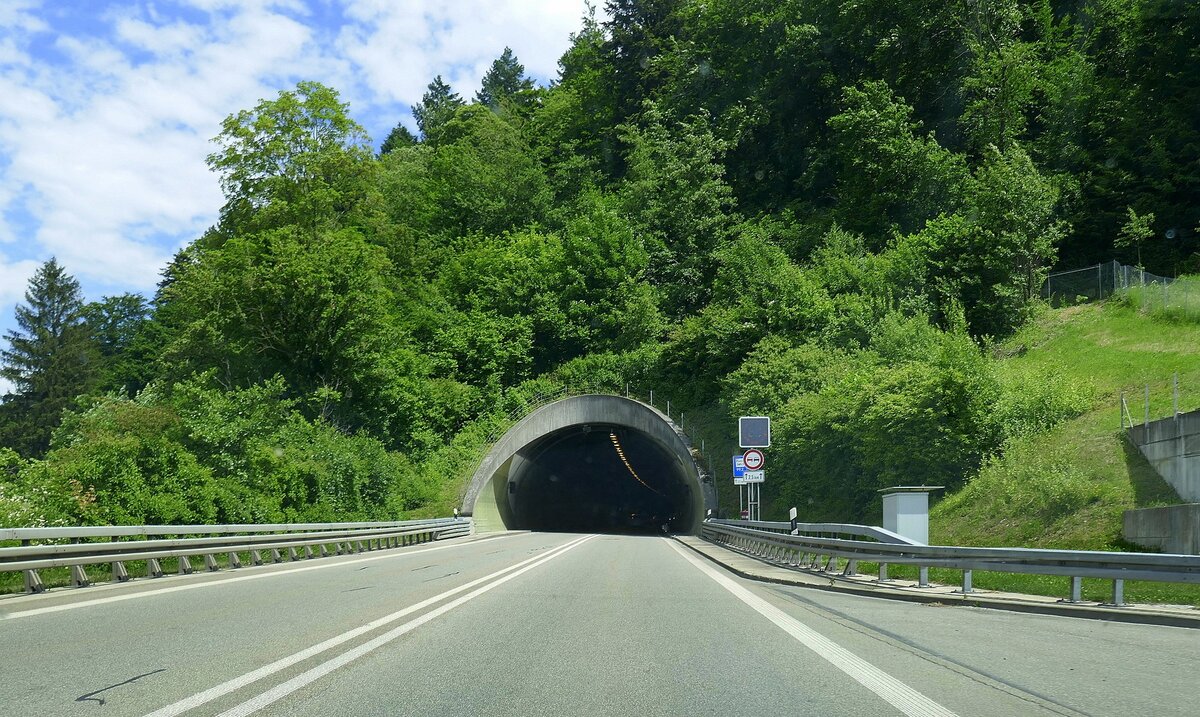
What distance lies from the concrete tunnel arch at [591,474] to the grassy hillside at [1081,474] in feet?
57.4

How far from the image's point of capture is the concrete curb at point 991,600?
33.9 feet

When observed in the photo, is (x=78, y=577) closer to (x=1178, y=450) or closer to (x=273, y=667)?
(x=273, y=667)

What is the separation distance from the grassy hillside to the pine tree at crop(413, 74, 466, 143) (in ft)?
244

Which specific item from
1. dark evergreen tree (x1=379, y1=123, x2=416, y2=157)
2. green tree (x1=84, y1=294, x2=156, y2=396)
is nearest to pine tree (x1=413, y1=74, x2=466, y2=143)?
dark evergreen tree (x1=379, y1=123, x2=416, y2=157)

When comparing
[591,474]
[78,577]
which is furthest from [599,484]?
[78,577]

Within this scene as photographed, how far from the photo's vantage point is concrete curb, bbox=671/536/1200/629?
1034cm

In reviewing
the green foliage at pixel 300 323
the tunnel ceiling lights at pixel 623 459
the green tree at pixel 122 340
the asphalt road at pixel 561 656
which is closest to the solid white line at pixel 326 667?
the asphalt road at pixel 561 656

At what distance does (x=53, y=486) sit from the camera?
70.9 ft

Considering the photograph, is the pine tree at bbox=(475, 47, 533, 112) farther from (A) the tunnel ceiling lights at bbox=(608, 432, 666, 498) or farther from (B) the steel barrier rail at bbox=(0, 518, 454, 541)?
(B) the steel barrier rail at bbox=(0, 518, 454, 541)

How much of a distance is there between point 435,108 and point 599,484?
60.4 m

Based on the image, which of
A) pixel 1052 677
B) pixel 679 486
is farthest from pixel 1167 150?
pixel 1052 677

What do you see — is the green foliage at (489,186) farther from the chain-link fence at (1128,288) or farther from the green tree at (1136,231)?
the green tree at (1136,231)

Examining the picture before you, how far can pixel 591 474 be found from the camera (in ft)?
231

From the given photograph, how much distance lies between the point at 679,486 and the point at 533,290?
16.1m
